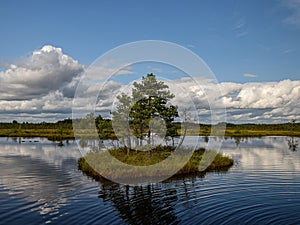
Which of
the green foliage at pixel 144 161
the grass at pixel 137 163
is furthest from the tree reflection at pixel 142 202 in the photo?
the green foliage at pixel 144 161

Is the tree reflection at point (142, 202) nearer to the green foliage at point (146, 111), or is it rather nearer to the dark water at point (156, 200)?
the dark water at point (156, 200)

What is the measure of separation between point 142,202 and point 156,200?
139cm

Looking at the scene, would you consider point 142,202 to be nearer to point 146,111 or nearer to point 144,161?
point 144,161

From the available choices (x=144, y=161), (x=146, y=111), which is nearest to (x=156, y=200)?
(x=144, y=161)

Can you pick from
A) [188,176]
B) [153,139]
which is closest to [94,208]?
[188,176]

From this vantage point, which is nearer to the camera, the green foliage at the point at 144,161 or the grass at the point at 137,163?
the grass at the point at 137,163

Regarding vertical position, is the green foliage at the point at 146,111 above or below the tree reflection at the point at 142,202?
above

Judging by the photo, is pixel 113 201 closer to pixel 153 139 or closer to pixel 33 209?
pixel 33 209

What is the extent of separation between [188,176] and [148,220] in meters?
19.4

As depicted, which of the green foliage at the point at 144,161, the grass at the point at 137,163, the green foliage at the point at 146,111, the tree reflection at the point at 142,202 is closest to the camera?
the tree reflection at the point at 142,202

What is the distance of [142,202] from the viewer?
2458 cm

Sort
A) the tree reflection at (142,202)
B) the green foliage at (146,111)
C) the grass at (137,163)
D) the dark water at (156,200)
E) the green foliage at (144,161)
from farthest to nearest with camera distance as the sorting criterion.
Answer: the green foliage at (146,111) → the green foliage at (144,161) → the grass at (137,163) → the tree reflection at (142,202) → the dark water at (156,200)

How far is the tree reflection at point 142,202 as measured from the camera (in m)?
20.2

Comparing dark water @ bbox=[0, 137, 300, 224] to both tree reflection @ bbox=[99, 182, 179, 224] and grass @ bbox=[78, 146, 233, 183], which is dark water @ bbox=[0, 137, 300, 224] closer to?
tree reflection @ bbox=[99, 182, 179, 224]
